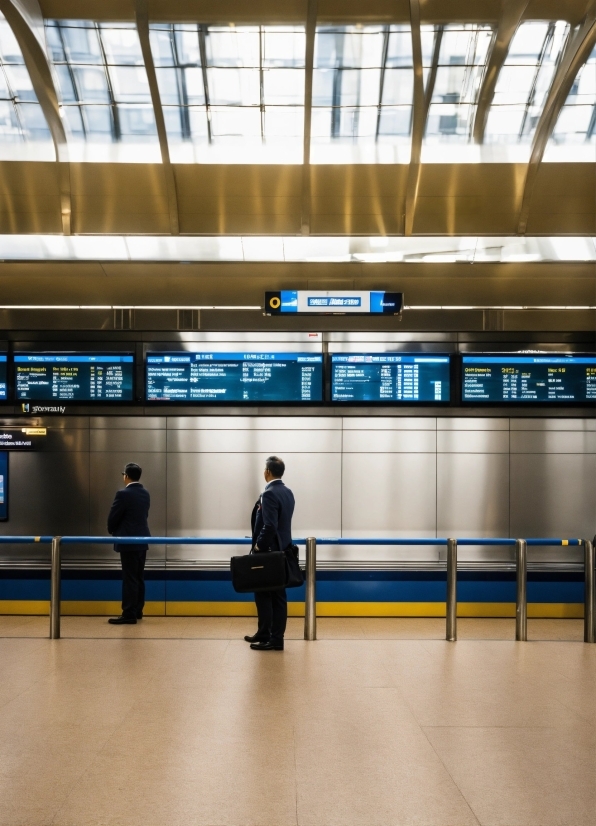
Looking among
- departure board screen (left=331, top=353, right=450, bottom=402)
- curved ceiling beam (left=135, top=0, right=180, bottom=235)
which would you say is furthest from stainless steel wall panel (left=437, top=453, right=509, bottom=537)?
curved ceiling beam (left=135, top=0, right=180, bottom=235)

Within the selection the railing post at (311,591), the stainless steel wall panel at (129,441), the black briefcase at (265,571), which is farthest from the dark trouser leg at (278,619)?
the stainless steel wall panel at (129,441)

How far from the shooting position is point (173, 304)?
9.24 metres

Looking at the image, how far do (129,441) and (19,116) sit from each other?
3757mm

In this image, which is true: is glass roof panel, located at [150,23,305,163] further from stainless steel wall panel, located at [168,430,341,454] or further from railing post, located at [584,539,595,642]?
railing post, located at [584,539,595,642]

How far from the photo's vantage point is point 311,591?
7.18 meters

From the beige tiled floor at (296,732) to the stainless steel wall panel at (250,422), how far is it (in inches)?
111

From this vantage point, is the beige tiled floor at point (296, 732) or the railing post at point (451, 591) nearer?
the beige tiled floor at point (296, 732)

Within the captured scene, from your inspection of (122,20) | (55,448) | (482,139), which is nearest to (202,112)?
(122,20)

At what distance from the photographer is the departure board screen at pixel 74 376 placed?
913 centimetres

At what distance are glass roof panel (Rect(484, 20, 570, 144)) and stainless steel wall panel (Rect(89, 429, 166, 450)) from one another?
198 inches

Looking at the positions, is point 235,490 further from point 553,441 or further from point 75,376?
point 553,441

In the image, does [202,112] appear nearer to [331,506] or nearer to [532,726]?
[331,506]

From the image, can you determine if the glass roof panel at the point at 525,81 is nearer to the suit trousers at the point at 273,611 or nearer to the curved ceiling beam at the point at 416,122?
the curved ceiling beam at the point at 416,122

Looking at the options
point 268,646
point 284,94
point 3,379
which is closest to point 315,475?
point 268,646
